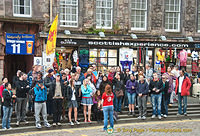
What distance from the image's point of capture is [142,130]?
12125 mm

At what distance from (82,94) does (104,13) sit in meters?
8.07

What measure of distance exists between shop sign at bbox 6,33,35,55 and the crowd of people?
13.0ft

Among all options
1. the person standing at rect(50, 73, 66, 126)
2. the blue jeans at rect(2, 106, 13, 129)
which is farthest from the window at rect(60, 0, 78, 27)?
the blue jeans at rect(2, 106, 13, 129)

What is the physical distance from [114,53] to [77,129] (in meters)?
8.59

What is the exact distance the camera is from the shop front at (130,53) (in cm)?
1886

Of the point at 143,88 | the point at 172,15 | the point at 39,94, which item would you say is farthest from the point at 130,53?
the point at 39,94

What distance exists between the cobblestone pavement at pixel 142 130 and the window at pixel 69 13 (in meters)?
8.30

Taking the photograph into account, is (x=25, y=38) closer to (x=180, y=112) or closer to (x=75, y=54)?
(x=75, y=54)

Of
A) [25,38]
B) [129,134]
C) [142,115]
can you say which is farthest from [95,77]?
[25,38]

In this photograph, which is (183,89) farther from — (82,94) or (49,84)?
(49,84)

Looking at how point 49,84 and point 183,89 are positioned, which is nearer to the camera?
point 49,84

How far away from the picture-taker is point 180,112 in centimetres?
1484

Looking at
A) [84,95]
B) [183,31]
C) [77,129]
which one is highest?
[183,31]

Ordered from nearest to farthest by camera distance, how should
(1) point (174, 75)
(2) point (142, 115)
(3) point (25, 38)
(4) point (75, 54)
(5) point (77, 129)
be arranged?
(5) point (77, 129), (2) point (142, 115), (1) point (174, 75), (3) point (25, 38), (4) point (75, 54)
